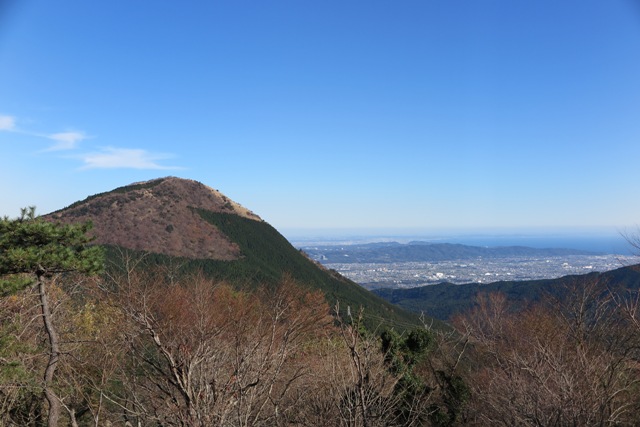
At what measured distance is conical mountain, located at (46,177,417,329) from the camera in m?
55.3

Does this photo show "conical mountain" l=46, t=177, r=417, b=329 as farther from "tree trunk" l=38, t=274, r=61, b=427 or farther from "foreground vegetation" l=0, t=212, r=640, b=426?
"tree trunk" l=38, t=274, r=61, b=427

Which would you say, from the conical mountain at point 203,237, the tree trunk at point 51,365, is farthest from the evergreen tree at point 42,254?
the conical mountain at point 203,237

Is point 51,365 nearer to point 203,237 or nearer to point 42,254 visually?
point 42,254

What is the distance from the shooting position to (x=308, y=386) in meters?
10.3

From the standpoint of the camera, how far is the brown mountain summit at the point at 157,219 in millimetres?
57750

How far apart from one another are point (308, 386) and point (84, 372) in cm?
898

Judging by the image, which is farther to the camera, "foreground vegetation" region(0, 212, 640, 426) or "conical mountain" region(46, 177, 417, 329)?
"conical mountain" region(46, 177, 417, 329)

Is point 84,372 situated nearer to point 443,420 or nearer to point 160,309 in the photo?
point 160,309

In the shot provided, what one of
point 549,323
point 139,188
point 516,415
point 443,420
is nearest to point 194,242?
point 139,188

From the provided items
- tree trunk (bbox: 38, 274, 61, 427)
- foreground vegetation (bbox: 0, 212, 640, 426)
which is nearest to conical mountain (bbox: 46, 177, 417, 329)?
foreground vegetation (bbox: 0, 212, 640, 426)

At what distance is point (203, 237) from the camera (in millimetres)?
63156

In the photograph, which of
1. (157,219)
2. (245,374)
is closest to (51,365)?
(245,374)

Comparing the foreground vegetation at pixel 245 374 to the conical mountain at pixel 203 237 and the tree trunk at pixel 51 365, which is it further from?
the conical mountain at pixel 203 237

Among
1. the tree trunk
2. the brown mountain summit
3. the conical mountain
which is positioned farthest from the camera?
the brown mountain summit
